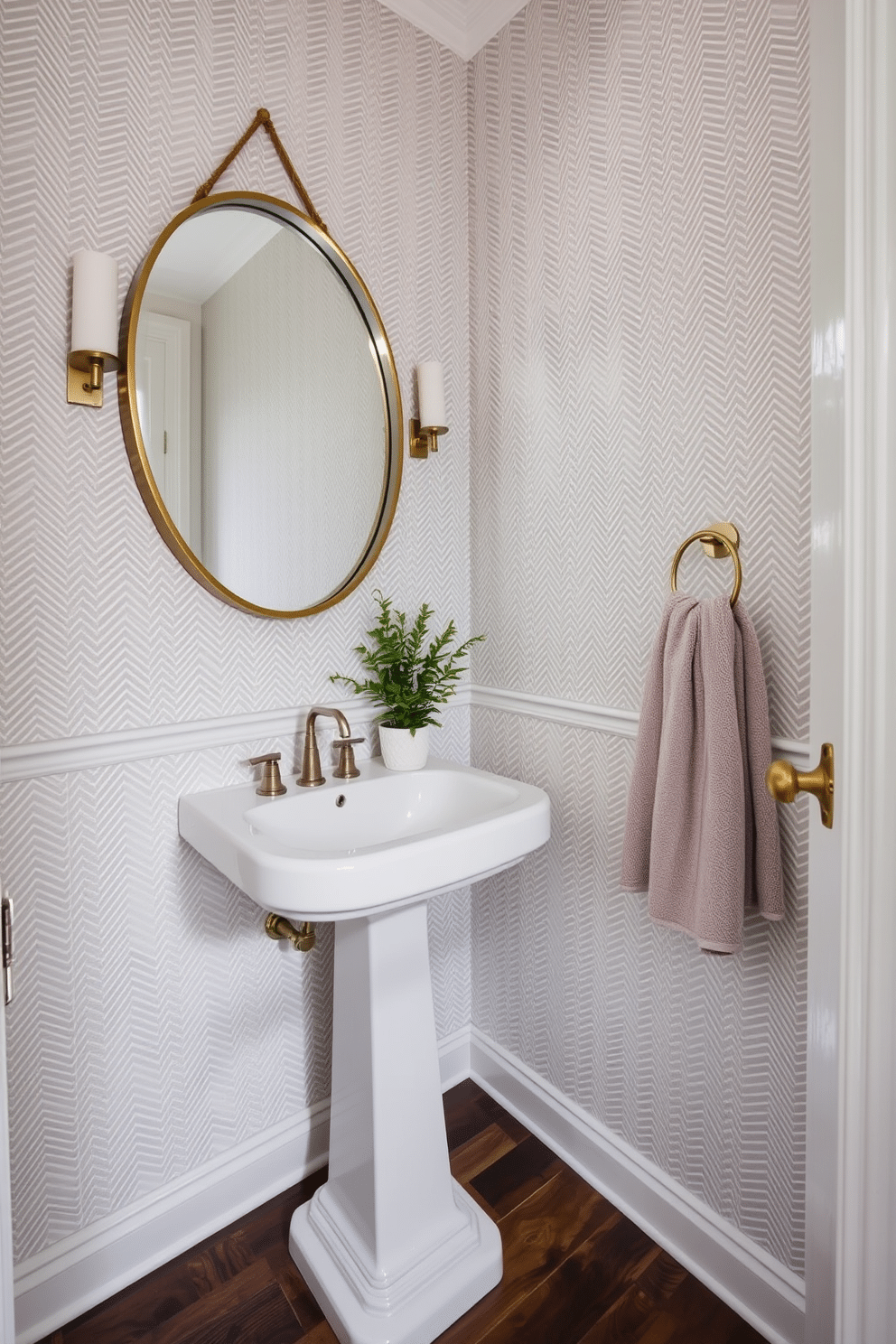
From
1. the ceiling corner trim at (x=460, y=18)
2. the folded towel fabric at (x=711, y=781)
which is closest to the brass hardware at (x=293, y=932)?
the folded towel fabric at (x=711, y=781)

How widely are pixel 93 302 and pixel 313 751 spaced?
83 centimetres

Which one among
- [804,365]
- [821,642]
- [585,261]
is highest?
[585,261]

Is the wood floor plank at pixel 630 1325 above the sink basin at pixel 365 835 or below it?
below

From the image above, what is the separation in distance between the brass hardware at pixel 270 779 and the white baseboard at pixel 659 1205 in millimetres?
923

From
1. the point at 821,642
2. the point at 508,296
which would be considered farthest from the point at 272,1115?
the point at 508,296

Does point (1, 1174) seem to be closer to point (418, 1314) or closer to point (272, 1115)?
point (418, 1314)

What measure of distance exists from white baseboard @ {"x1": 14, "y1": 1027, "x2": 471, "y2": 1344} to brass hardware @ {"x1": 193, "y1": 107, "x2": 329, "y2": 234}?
5.85 feet

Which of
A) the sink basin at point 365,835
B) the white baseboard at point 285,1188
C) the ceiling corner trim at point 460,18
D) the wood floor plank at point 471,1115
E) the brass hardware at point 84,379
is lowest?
the wood floor plank at point 471,1115

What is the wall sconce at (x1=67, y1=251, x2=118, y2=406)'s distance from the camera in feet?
3.65

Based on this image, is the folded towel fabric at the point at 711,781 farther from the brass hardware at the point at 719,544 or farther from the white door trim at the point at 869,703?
the white door trim at the point at 869,703

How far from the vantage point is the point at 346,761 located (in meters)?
1.41

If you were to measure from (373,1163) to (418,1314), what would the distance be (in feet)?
0.76

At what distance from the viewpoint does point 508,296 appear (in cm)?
162

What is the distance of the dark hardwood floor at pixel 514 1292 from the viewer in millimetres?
1175
